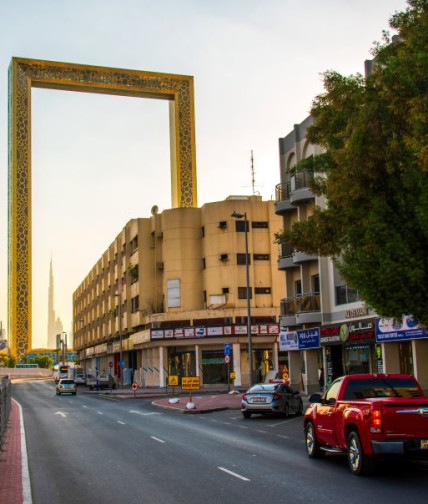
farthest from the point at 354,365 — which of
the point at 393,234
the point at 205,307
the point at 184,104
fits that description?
the point at 184,104

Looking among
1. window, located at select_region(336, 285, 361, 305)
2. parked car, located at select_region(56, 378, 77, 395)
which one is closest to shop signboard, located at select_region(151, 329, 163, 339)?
parked car, located at select_region(56, 378, 77, 395)

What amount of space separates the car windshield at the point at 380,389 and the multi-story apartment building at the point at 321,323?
15362mm

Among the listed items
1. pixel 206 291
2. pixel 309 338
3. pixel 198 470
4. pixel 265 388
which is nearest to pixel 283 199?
pixel 309 338

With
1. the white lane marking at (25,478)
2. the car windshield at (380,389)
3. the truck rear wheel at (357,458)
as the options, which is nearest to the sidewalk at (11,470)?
the white lane marking at (25,478)

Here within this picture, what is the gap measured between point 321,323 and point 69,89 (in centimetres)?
6994

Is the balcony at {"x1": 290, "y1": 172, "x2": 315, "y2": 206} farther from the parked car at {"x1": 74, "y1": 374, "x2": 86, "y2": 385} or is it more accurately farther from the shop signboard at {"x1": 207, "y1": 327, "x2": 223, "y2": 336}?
the parked car at {"x1": 74, "y1": 374, "x2": 86, "y2": 385}

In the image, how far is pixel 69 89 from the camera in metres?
100

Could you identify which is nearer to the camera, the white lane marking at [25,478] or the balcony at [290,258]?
the white lane marking at [25,478]

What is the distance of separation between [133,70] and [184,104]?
27.2 ft

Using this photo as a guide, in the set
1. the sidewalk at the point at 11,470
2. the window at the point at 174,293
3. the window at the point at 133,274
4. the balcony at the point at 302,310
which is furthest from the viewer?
the window at the point at 133,274

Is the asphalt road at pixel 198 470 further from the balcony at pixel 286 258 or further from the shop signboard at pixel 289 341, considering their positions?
the balcony at pixel 286 258

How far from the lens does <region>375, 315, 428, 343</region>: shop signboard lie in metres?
29.7

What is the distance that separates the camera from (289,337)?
143 feet

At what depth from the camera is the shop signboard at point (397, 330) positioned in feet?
97.5
